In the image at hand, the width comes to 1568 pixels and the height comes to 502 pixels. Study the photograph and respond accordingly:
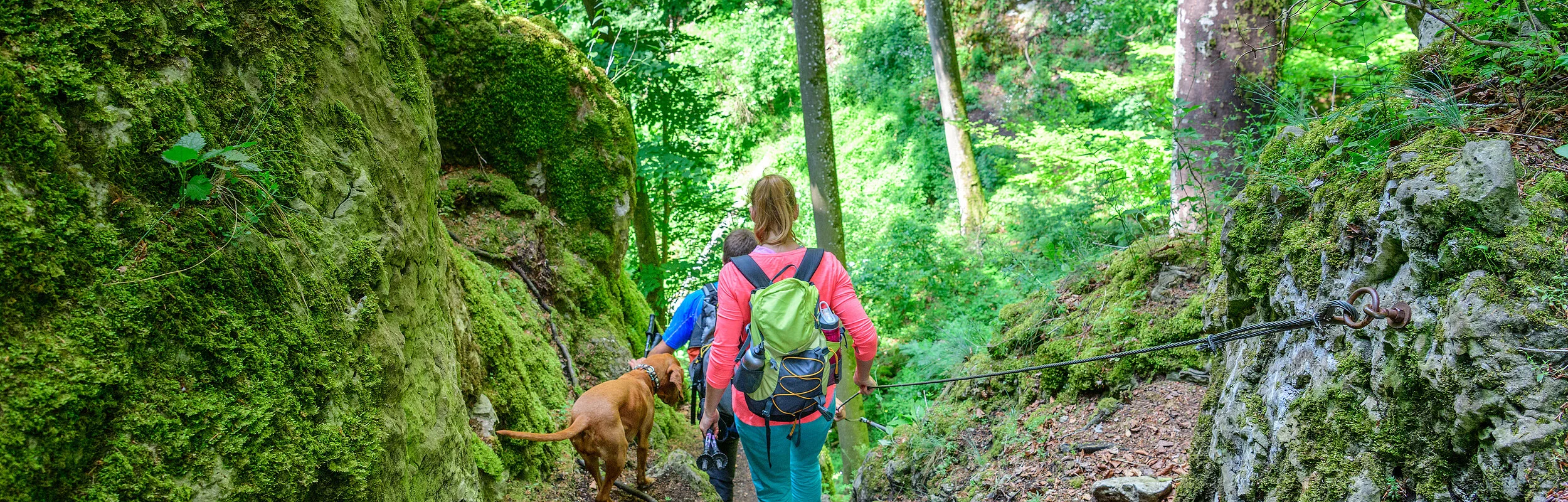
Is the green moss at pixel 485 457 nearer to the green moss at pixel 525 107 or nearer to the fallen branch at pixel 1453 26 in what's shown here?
the green moss at pixel 525 107

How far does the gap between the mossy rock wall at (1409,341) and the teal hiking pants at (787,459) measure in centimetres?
182

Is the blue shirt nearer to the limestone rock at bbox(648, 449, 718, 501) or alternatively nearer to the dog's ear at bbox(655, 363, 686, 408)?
the dog's ear at bbox(655, 363, 686, 408)

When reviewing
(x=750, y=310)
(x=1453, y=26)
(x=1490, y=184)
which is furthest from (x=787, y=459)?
(x=1453, y=26)

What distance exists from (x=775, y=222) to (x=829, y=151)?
14.7 ft

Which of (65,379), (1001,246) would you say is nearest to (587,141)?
(65,379)

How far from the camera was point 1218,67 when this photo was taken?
21.5 ft

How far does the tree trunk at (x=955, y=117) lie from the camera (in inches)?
537

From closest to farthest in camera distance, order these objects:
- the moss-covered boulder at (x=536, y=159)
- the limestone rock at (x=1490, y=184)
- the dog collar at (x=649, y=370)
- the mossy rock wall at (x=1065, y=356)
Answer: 1. the limestone rock at (x=1490, y=184)
2. the mossy rock wall at (x=1065, y=356)
3. the dog collar at (x=649, y=370)
4. the moss-covered boulder at (x=536, y=159)

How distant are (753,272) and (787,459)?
1.07 meters

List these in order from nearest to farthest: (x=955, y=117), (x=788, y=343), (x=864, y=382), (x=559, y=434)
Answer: (x=788, y=343)
(x=864, y=382)
(x=559, y=434)
(x=955, y=117)

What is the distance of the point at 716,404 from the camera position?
156 inches

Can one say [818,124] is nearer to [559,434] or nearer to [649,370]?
[649,370]

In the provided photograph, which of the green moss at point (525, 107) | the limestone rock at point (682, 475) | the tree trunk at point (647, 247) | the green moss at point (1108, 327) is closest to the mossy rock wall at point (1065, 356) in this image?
the green moss at point (1108, 327)

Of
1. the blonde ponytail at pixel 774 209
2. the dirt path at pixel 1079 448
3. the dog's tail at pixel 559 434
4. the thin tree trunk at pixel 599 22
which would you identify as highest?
the thin tree trunk at pixel 599 22
